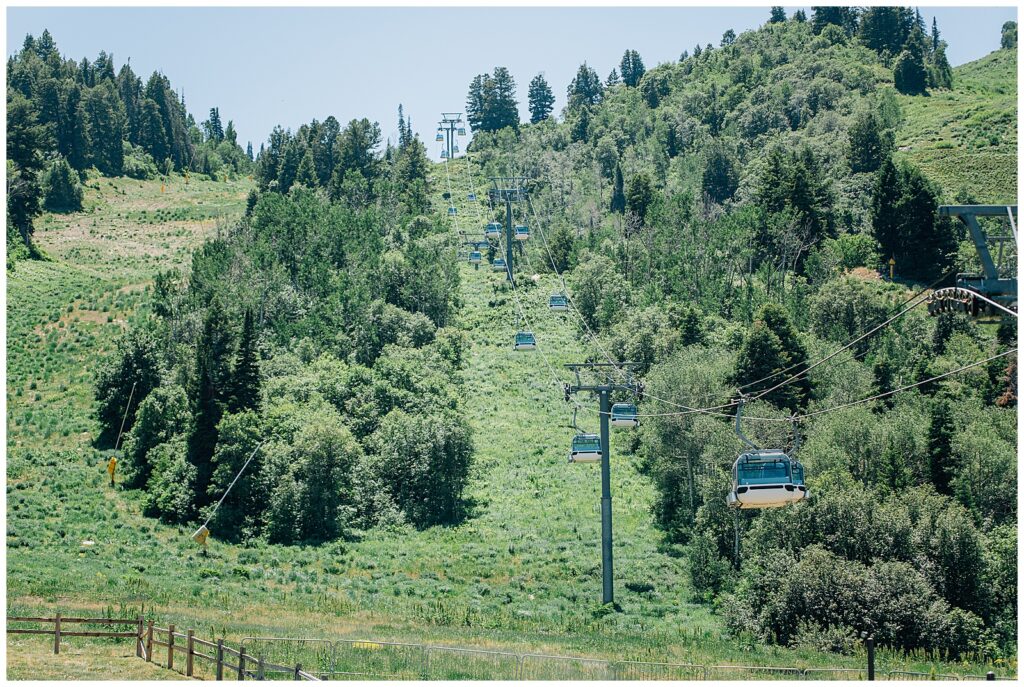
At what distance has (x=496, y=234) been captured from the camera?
135 meters

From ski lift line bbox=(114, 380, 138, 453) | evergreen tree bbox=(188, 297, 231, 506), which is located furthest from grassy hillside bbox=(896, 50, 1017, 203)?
ski lift line bbox=(114, 380, 138, 453)

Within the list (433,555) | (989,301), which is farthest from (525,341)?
(989,301)

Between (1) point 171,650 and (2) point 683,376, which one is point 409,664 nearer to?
(1) point 171,650

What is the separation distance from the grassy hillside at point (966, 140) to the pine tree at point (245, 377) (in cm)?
7285

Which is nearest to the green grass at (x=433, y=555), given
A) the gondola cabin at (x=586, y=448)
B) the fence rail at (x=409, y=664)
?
the fence rail at (x=409, y=664)

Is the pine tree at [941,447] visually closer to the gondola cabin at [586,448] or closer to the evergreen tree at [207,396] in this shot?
the gondola cabin at [586,448]

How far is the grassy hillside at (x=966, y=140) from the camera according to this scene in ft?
476

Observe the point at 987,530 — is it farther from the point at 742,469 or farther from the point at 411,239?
the point at 411,239

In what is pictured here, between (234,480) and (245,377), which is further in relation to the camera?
(245,377)

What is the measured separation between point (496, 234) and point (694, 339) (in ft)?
132

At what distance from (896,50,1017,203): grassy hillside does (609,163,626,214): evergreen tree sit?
1231 inches

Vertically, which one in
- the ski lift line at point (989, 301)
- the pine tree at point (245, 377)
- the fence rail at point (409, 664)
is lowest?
the fence rail at point (409, 664)

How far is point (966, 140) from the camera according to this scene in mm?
165125

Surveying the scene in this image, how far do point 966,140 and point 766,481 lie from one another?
446 ft
